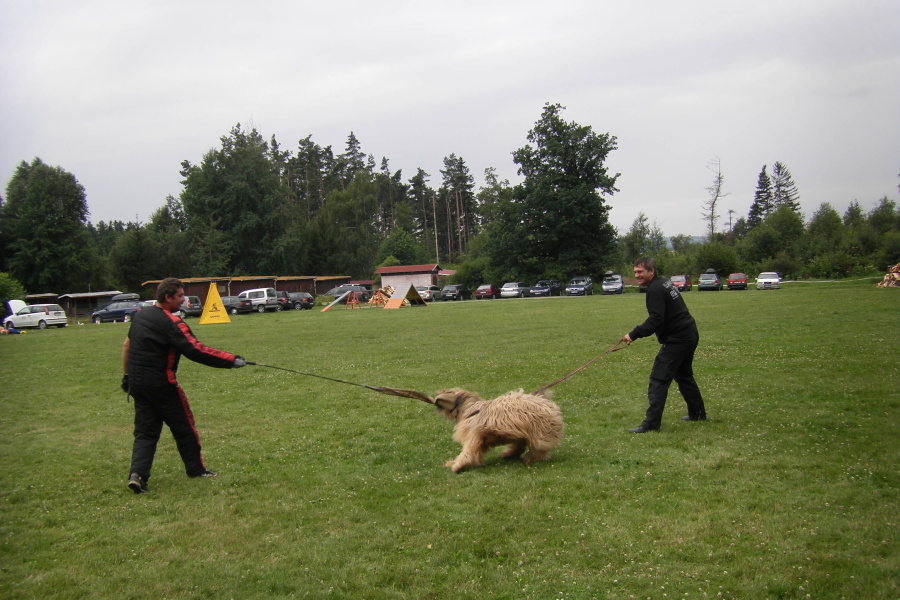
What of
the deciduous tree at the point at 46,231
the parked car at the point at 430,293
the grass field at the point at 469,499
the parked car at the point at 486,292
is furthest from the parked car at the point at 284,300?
the grass field at the point at 469,499

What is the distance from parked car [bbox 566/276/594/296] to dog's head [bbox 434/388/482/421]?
171ft

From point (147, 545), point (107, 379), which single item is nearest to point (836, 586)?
point (147, 545)

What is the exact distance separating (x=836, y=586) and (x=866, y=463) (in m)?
2.92

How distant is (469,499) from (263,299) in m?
44.3

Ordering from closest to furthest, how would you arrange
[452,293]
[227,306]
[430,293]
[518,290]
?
[227,306] → [518,290] → [452,293] → [430,293]

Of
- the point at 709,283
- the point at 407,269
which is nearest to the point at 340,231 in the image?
the point at 407,269

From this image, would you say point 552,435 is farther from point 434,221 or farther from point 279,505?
point 434,221

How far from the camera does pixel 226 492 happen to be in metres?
6.32

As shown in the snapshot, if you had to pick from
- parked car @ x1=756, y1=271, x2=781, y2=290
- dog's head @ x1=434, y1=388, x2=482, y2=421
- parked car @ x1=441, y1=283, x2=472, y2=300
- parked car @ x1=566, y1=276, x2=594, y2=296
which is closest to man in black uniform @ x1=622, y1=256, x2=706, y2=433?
dog's head @ x1=434, y1=388, x2=482, y2=421

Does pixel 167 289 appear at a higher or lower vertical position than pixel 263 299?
lower

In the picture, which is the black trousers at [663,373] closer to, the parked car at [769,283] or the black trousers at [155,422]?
the black trousers at [155,422]

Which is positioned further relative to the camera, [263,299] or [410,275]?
[410,275]

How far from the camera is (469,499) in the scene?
5.77 m

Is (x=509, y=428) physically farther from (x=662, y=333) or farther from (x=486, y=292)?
(x=486, y=292)
